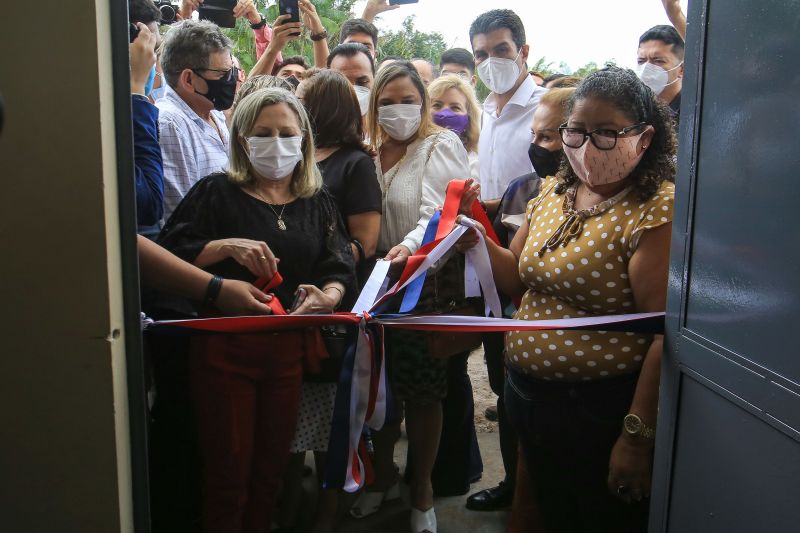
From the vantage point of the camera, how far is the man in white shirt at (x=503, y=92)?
385 centimetres

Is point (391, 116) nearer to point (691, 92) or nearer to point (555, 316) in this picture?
point (555, 316)

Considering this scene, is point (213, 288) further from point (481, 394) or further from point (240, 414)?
point (481, 394)

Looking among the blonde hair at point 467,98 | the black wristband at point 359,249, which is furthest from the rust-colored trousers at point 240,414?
the blonde hair at point 467,98

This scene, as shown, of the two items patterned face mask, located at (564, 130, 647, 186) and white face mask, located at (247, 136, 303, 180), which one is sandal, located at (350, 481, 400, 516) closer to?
white face mask, located at (247, 136, 303, 180)

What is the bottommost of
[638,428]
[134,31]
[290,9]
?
[638,428]

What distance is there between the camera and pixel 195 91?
293 cm

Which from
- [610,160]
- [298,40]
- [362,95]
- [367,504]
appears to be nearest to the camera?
[610,160]

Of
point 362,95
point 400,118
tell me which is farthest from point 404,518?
point 362,95

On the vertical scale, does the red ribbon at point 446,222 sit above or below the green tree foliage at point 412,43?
below

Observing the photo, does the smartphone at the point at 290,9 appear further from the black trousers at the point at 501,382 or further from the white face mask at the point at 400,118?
the black trousers at the point at 501,382

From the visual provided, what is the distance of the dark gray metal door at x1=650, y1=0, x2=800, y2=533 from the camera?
50.3 inches

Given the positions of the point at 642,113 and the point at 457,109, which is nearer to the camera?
the point at 642,113

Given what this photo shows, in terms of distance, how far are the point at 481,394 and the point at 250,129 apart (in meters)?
3.07

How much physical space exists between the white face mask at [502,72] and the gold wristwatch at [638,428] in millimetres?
2535
